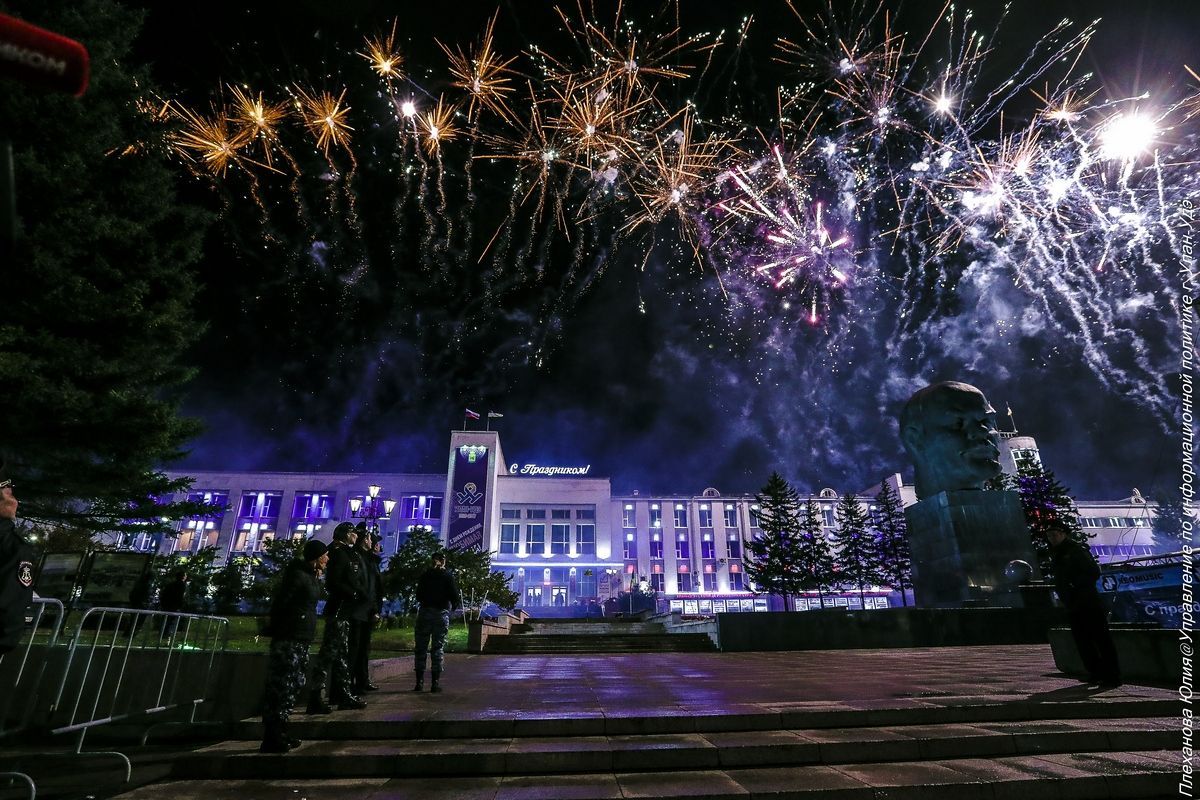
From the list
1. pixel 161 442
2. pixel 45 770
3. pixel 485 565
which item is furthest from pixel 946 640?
pixel 485 565

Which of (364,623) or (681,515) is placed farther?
(681,515)

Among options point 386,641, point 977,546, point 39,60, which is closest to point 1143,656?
point 977,546

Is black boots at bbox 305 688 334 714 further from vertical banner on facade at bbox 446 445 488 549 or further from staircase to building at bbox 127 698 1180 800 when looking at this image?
vertical banner on facade at bbox 446 445 488 549

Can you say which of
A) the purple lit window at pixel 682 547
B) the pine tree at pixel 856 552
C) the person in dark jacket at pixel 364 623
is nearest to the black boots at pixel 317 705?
the person in dark jacket at pixel 364 623

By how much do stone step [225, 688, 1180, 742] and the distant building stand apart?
52.6 metres

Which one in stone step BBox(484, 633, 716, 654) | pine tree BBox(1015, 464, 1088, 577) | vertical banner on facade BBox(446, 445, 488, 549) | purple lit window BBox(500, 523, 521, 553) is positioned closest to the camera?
stone step BBox(484, 633, 716, 654)

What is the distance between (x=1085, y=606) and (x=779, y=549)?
41.5m

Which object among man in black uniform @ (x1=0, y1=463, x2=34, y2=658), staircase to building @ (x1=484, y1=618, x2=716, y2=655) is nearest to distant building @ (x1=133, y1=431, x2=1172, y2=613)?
staircase to building @ (x1=484, y1=618, x2=716, y2=655)

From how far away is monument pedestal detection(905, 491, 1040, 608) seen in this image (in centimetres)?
1464

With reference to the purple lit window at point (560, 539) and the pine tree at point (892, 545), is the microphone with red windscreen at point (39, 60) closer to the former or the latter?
the pine tree at point (892, 545)

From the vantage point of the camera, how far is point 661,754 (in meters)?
→ 4.46

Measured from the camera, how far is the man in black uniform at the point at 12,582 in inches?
128

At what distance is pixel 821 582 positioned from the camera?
4603 cm

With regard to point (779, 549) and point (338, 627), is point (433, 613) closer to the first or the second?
point (338, 627)
